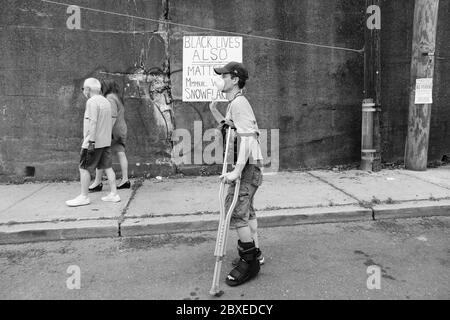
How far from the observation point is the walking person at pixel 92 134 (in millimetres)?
5254

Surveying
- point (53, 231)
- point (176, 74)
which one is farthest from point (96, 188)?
point (176, 74)

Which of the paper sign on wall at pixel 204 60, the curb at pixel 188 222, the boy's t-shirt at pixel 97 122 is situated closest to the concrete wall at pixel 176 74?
the paper sign on wall at pixel 204 60

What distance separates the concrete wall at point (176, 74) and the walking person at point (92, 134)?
4.87ft

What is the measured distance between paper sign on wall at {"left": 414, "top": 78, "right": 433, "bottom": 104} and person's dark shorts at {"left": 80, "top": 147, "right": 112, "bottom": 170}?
18.1 feet

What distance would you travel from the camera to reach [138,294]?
3242mm

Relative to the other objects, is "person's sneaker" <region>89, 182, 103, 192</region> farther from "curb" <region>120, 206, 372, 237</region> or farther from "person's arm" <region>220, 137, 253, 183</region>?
"person's arm" <region>220, 137, 253, 183</region>

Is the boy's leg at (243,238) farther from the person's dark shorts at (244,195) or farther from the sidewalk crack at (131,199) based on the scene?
the sidewalk crack at (131,199)

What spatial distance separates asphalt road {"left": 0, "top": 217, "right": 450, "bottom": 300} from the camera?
10.7 ft

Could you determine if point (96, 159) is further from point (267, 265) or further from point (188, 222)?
point (267, 265)

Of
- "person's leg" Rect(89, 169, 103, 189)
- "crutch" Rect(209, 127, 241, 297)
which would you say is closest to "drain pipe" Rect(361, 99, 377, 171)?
"crutch" Rect(209, 127, 241, 297)

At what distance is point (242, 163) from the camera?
3254 millimetres

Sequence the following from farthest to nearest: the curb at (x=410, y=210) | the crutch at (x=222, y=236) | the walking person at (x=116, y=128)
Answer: the walking person at (x=116, y=128) → the curb at (x=410, y=210) → the crutch at (x=222, y=236)

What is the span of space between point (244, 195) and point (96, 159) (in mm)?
2861

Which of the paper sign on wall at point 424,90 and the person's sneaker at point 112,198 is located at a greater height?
the paper sign on wall at point 424,90
